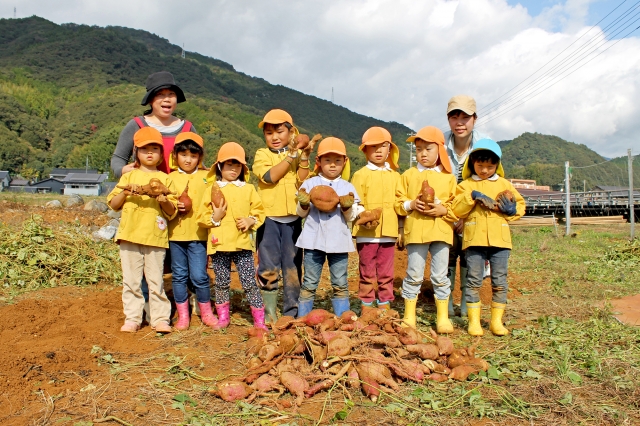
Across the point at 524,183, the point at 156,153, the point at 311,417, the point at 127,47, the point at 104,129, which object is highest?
the point at 127,47

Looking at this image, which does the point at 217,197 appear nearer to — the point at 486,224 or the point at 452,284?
the point at 486,224

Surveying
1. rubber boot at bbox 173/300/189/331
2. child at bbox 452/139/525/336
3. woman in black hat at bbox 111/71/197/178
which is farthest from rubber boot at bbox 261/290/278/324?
child at bbox 452/139/525/336

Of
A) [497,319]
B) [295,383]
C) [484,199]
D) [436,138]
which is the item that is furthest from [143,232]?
[497,319]

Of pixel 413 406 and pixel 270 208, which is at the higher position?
pixel 270 208

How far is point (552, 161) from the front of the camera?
105m

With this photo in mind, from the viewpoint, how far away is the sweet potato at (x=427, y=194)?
13.1 ft

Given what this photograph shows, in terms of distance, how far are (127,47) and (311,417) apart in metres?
122

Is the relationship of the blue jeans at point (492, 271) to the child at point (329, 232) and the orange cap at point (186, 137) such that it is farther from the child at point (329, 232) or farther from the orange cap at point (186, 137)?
the orange cap at point (186, 137)

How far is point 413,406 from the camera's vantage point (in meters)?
2.75

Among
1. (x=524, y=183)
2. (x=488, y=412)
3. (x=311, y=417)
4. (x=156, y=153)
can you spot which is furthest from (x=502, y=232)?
(x=524, y=183)

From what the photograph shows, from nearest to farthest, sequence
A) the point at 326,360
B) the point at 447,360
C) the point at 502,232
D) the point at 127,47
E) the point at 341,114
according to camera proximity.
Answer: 1. the point at 326,360
2. the point at 447,360
3. the point at 502,232
4. the point at 127,47
5. the point at 341,114

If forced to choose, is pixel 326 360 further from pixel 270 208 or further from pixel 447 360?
pixel 270 208

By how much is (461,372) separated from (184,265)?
2649 mm

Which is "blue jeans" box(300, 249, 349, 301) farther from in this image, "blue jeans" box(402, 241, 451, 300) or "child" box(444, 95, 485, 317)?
"child" box(444, 95, 485, 317)
